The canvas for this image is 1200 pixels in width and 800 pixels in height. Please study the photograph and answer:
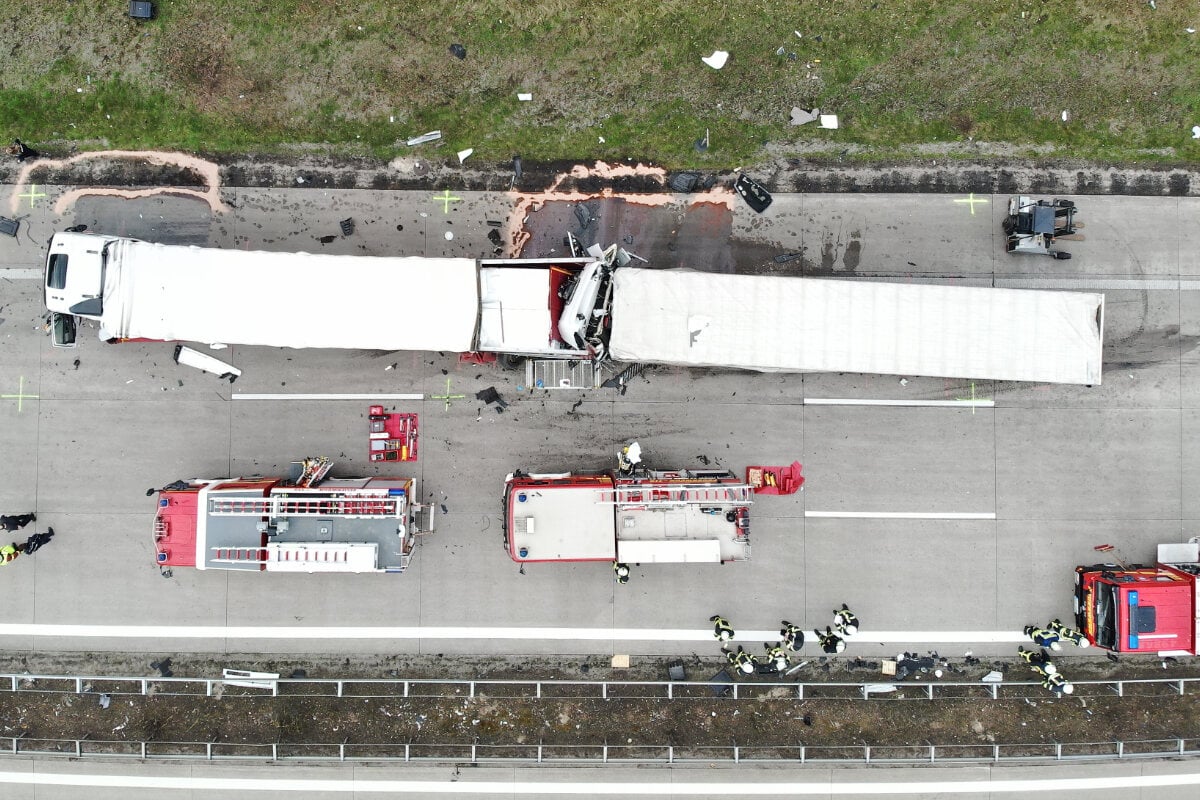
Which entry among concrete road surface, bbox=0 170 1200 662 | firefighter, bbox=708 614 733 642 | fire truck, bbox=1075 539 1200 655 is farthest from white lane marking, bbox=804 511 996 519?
firefighter, bbox=708 614 733 642

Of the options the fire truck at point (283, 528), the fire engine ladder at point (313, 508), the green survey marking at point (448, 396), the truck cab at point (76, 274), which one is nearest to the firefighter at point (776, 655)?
the fire truck at point (283, 528)

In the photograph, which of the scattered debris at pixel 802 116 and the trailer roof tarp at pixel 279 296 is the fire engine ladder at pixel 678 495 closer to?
the trailer roof tarp at pixel 279 296

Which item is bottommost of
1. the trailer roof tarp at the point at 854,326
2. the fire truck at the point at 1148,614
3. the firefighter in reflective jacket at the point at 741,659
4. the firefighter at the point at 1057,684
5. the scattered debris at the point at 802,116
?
the firefighter at the point at 1057,684

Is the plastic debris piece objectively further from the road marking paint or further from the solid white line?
the road marking paint

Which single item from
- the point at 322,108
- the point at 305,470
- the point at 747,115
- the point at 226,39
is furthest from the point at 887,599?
the point at 226,39

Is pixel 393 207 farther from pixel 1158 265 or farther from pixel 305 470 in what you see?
pixel 1158 265

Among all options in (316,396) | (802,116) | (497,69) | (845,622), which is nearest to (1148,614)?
(845,622)
